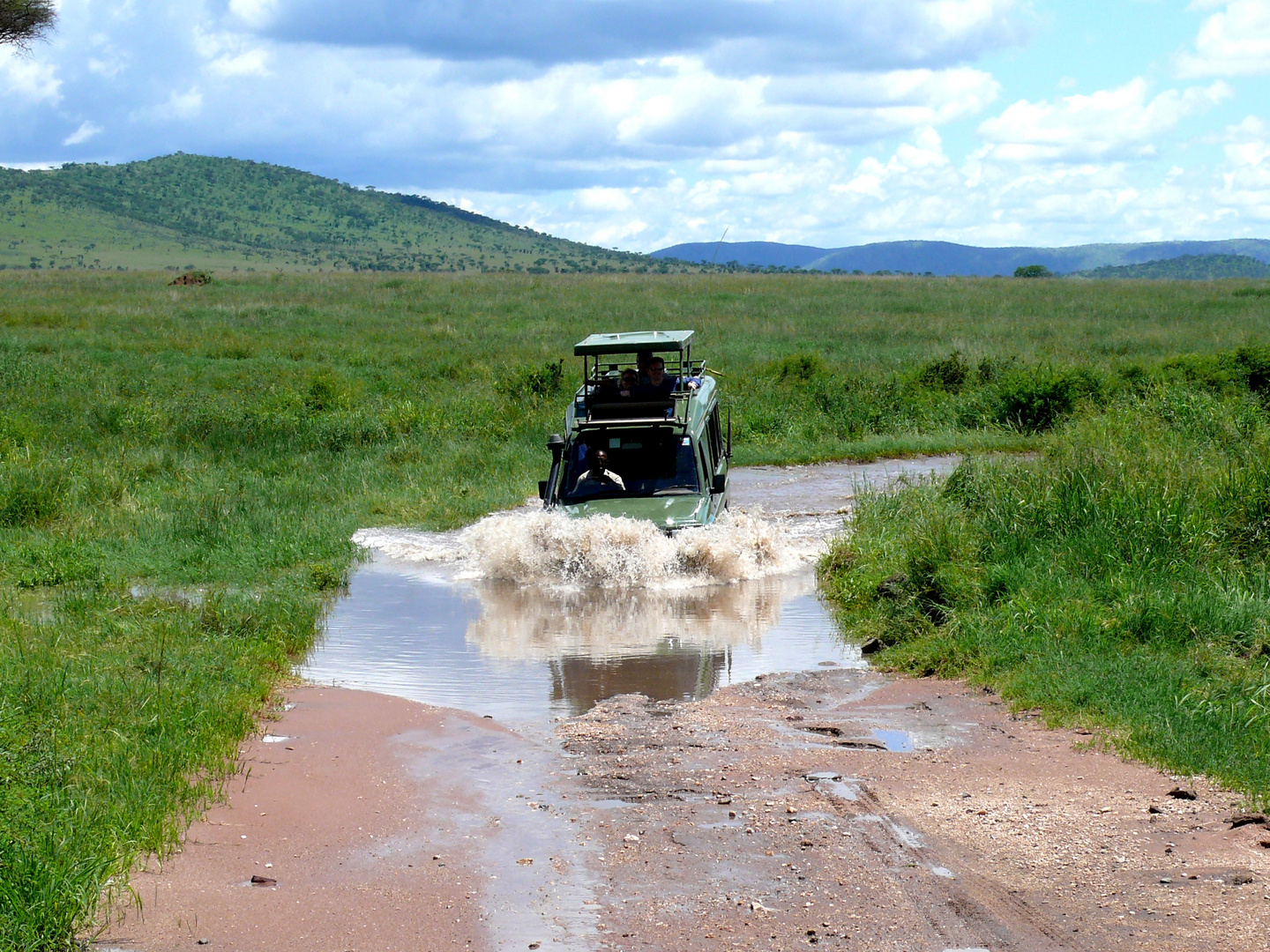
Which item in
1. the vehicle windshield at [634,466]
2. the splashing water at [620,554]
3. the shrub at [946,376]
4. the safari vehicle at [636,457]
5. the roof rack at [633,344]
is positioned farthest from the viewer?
the shrub at [946,376]

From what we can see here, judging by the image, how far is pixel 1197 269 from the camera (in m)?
168

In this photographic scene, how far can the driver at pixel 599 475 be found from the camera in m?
13.3

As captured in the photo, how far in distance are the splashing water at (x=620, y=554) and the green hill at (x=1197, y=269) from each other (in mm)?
140560

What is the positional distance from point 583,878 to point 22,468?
1343 cm

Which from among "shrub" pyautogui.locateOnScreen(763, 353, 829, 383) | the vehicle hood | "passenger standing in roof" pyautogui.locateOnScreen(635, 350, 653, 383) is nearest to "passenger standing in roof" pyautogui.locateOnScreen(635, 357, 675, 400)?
"passenger standing in roof" pyautogui.locateOnScreen(635, 350, 653, 383)

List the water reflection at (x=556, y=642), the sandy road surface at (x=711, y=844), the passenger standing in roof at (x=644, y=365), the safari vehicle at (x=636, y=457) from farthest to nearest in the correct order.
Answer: the passenger standing in roof at (x=644, y=365)
the safari vehicle at (x=636, y=457)
the water reflection at (x=556, y=642)
the sandy road surface at (x=711, y=844)

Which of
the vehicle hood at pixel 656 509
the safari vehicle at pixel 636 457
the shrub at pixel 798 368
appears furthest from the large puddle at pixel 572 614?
the shrub at pixel 798 368

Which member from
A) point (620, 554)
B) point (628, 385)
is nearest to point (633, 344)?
point (628, 385)

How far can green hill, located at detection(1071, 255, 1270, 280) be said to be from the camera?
489ft

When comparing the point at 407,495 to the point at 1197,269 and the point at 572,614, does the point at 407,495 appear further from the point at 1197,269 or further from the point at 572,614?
the point at 1197,269

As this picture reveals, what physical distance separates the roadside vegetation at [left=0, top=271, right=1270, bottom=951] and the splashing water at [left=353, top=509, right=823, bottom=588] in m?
1.01

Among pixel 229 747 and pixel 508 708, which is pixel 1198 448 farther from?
pixel 229 747

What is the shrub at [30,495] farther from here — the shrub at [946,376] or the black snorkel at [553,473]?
the shrub at [946,376]

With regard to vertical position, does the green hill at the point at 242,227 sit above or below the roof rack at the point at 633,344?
above
